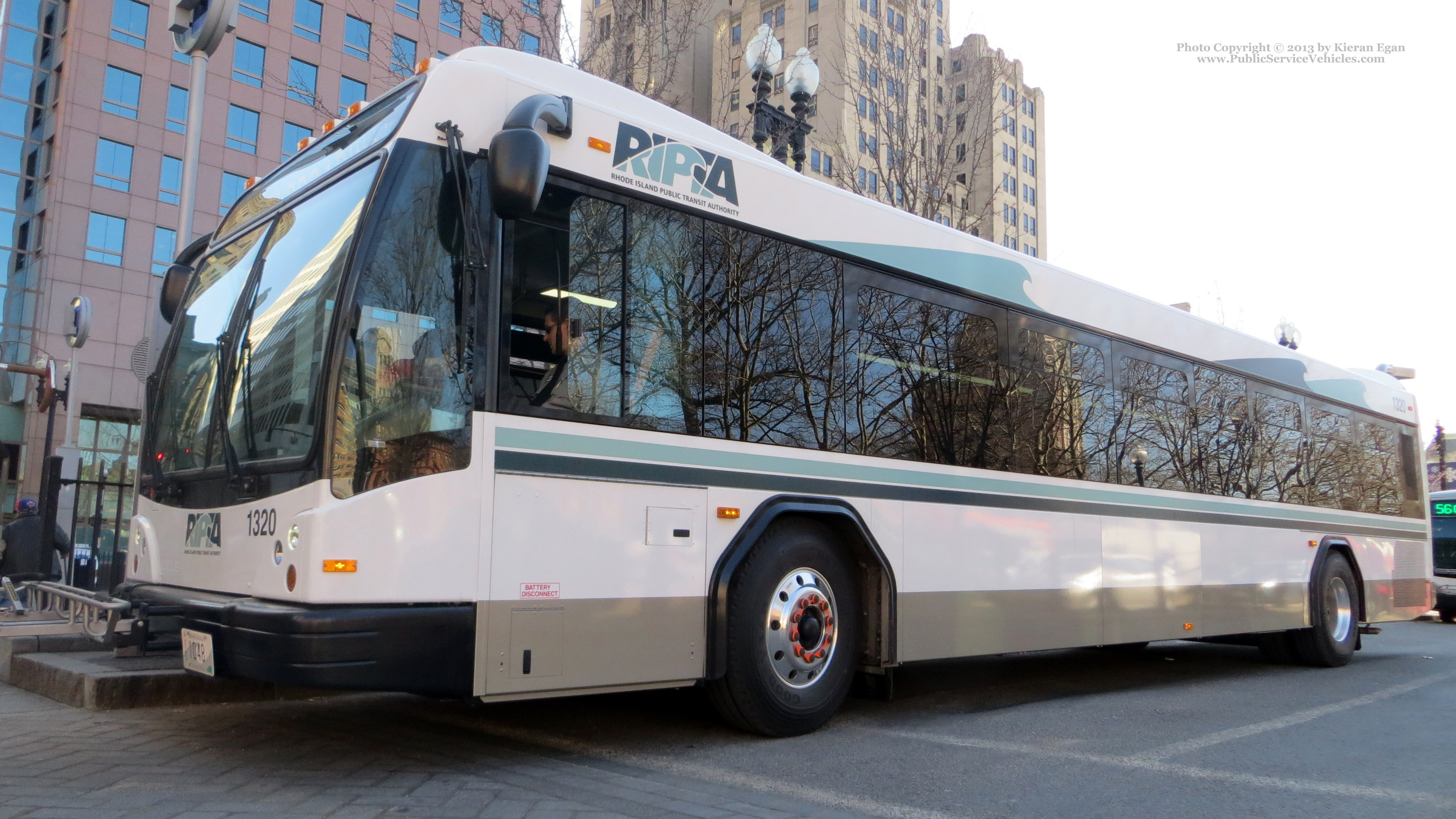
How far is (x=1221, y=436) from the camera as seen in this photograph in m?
9.93

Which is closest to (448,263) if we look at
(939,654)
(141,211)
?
(939,654)

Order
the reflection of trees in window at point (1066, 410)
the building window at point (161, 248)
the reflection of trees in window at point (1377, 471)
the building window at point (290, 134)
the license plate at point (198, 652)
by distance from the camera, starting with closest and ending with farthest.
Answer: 1. the license plate at point (198, 652)
2. the reflection of trees in window at point (1066, 410)
3. the reflection of trees in window at point (1377, 471)
4. the building window at point (161, 248)
5. the building window at point (290, 134)

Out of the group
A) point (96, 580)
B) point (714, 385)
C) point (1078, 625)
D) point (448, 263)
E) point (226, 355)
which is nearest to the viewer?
point (448, 263)

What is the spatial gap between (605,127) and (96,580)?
30.2ft

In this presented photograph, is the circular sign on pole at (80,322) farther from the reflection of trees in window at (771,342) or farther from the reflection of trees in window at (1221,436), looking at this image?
the reflection of trees in window at (1221,436)

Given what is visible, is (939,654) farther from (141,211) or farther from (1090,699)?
(141,211)

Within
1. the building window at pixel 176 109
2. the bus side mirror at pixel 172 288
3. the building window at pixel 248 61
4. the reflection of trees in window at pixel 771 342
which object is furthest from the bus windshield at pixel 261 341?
the building window at pixel 176 109

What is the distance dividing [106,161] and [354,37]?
9.63 metres

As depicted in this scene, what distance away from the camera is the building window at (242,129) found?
37.6m

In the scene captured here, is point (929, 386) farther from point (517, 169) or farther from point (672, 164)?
point (517, 169)

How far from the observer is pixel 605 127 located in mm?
5520

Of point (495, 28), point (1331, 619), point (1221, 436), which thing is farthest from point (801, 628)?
point (495, 28)

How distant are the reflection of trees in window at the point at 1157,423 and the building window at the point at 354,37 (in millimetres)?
37206

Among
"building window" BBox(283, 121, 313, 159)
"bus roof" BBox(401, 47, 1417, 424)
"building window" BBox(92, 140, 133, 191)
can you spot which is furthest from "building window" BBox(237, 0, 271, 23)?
"bus roof" BBox(401, 47, 1417, 424)
